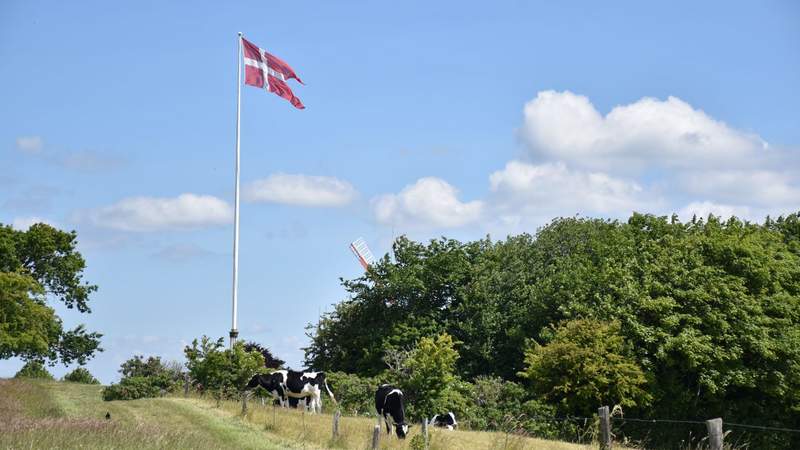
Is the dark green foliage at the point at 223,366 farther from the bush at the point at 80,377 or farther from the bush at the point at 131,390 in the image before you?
the bush at the point at 80,377

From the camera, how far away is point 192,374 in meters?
42.6

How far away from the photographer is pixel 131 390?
42812 mm

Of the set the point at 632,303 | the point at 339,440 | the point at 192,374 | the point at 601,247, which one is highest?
the point at 601,247

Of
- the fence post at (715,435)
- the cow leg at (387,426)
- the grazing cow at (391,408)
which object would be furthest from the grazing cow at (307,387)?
the fence post at (715,435)

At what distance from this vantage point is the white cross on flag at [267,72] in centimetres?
4341

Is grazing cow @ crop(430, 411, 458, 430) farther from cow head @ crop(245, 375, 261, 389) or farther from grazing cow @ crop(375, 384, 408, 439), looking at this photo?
cow head @ crop(245, 375, 261, 389)

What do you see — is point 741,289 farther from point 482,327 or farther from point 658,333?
point 482,327

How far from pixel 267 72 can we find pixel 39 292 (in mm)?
21957

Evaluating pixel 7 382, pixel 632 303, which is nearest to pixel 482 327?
pixel 632 303

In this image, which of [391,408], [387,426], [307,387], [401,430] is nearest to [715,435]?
[401,430]

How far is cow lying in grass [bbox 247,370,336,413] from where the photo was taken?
127 ft

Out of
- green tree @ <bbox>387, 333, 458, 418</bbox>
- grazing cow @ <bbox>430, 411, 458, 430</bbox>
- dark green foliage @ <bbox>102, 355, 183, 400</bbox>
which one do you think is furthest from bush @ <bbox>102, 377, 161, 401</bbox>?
grazing cow @ <bbox>430, 411, 458, 430</bbox>

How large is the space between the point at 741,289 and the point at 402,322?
641 inches

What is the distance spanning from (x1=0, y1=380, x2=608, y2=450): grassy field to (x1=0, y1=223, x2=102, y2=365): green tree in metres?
8.59
